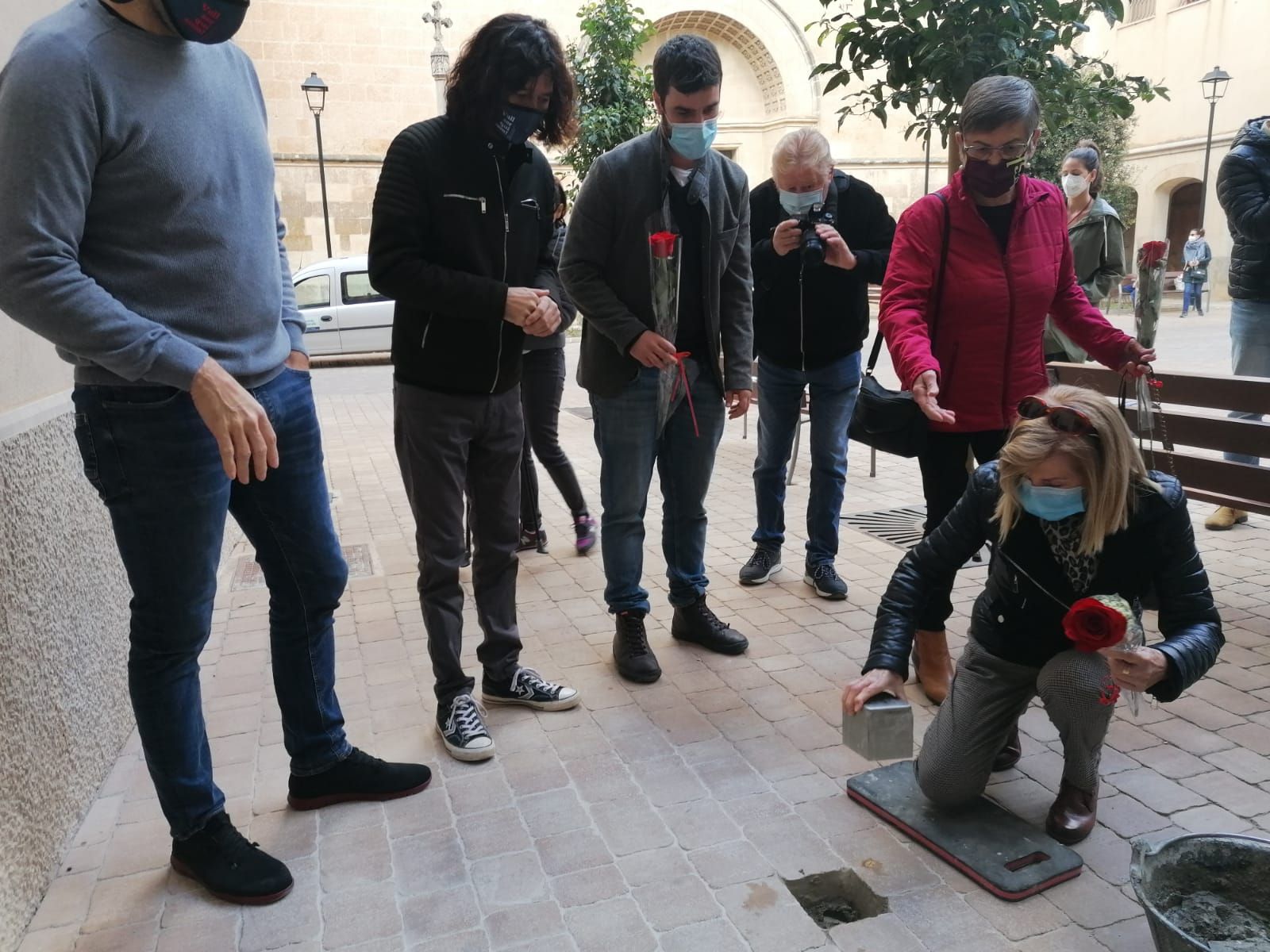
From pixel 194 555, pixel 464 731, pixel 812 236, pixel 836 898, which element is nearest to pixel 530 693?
pixel 464 731

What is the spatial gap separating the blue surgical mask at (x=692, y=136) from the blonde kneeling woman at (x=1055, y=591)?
4.93ft

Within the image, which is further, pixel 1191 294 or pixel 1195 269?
pixel 1191 294

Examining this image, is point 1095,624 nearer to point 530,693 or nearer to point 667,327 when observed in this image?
point 667,327

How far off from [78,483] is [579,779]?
1818 mm

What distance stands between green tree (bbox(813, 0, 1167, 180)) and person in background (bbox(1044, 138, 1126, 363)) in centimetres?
50

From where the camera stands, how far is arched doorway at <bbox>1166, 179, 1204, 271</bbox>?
2925 cm

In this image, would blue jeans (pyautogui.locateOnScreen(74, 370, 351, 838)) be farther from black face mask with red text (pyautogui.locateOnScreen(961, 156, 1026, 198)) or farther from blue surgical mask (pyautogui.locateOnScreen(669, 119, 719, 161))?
black face mask with red text (pyautogui.locateOnScreen(961, 156, 1026, 198))

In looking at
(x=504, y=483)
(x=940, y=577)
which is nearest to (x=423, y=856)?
(x=504, y=483)

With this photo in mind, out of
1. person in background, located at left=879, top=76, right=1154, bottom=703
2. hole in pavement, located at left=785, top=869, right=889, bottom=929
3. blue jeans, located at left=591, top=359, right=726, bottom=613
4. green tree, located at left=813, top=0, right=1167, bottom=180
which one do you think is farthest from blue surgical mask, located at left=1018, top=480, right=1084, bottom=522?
green tree, located at left=813, top=0, right=1167, bottom=180

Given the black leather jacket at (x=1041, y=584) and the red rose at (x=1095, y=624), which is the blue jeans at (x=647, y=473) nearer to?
the black leather jacket at (x=1041, y=584)

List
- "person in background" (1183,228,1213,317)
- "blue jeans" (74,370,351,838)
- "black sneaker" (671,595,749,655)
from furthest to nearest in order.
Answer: "person in background" (1183,228,1213,317), "black sneaker" (671,595,749,655), "blue jeans" (74,370,351,838)

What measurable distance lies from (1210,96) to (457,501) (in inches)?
1096

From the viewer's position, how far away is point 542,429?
16.9ft

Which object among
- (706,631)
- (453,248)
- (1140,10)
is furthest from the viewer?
(1140,10)
